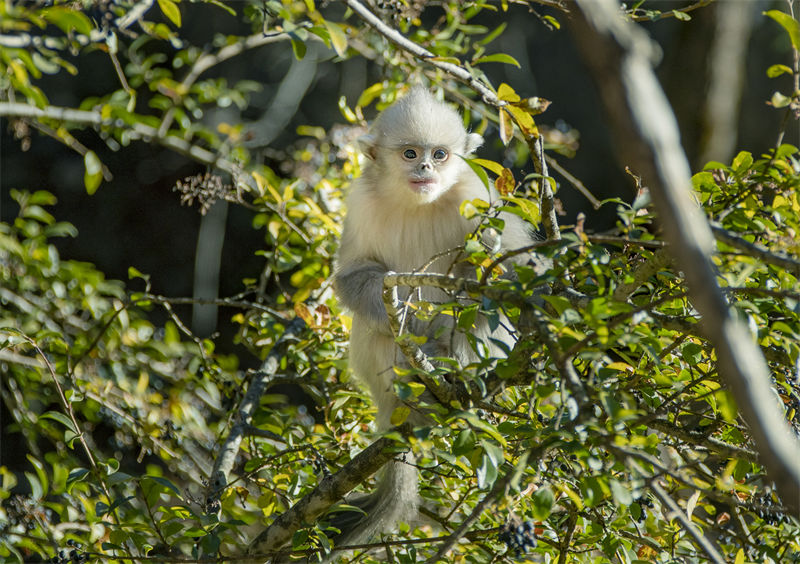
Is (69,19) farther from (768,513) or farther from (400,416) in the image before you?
(768,513)

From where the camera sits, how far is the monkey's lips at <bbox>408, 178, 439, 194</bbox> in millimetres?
3320

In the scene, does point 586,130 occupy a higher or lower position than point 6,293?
higher

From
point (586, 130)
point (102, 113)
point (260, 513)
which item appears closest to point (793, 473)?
point (260, 513)

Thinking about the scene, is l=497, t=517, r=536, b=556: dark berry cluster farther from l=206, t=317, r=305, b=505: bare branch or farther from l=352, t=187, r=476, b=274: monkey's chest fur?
l=352, t=187, r=476, b=274: monkey's chest fur

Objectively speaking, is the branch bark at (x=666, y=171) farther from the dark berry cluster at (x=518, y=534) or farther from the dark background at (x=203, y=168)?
the dark background at (x=203, y=168)

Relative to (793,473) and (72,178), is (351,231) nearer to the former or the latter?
(793,473)

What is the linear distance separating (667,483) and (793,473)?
1.81 metres

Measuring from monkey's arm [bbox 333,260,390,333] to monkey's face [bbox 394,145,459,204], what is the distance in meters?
0.37

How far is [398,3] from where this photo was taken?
9.40ft

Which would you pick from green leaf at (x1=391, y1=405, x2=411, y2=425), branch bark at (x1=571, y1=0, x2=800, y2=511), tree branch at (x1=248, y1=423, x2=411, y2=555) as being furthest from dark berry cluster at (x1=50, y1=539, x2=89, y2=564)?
branch bark at (x1=571, y1=0, x2=800, y2=511)

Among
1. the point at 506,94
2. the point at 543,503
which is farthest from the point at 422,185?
the point at 543,503

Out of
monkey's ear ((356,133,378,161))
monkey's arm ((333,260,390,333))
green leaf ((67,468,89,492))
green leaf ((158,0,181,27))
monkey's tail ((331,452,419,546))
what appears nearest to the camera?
green leaf ((67,468,89,492))

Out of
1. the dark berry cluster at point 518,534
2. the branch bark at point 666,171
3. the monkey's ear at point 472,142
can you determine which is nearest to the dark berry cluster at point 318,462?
the dark berry cluster at point 518,534

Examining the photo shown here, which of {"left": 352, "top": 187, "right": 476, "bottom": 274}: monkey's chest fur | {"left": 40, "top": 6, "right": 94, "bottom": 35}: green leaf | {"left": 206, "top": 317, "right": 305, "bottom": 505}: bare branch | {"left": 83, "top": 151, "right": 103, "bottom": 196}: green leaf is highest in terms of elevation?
{"left": 83, "top": 151, "right": 103, "bottom": 196}: green leaf
